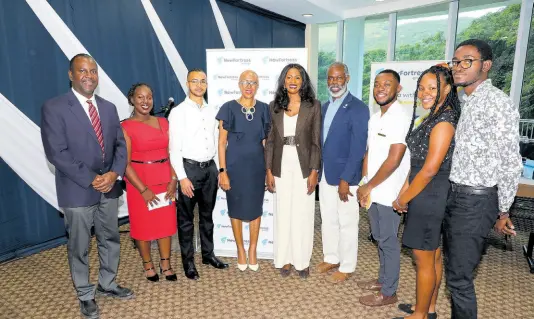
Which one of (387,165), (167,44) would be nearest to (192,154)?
(387,165)

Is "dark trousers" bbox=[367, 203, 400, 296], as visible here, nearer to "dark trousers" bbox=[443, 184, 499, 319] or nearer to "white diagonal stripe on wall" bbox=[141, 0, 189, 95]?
"dark trousers" bbox=[443, 184, 499, 319]

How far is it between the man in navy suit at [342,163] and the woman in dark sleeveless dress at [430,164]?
2.27ft

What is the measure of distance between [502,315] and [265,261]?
1.97 m

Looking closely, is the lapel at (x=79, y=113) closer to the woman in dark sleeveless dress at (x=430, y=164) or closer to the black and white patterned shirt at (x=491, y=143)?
the woman in dark sleeveless dress at (x=430, y=164)

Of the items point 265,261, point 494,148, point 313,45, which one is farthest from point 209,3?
point 494,148

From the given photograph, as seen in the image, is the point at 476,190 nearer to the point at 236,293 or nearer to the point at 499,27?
the point at 236,293

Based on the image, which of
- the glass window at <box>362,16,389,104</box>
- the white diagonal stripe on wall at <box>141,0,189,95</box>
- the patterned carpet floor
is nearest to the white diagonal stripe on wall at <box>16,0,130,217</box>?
the patterned carpet floor

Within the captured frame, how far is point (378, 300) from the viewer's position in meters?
2.74

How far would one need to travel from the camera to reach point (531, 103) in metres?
6.23

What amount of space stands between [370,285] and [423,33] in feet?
19.7

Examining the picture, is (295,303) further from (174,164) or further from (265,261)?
(174,164)

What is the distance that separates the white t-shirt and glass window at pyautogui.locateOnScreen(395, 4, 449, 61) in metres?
5.51

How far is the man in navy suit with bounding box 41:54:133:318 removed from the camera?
7.52 ft

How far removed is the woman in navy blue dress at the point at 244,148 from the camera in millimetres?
2982
